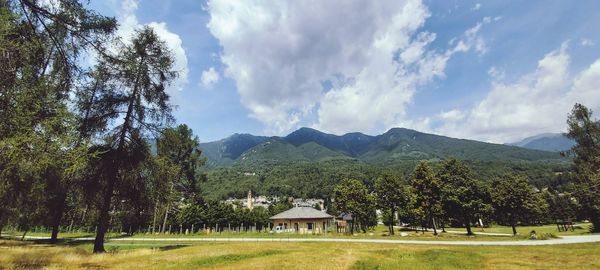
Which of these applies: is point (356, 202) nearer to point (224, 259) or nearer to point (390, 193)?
point (390, 193)

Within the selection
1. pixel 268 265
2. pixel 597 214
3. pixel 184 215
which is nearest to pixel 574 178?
pixel 597 214

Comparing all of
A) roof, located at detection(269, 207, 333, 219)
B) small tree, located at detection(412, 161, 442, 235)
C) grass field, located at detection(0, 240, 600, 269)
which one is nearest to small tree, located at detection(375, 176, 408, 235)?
small tree, located at detection(412, 161, 442, 235)

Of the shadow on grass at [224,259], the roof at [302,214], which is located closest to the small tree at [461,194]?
the roof at [302,214]

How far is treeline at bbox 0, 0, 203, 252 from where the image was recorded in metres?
8.85

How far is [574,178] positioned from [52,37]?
199ft

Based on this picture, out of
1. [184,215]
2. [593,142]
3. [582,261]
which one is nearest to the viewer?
[582,261]

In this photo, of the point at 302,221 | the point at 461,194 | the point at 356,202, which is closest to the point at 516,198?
the point at 461,194

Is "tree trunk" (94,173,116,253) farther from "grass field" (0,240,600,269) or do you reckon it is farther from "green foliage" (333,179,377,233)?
"green foliage" (333,179,377,233)

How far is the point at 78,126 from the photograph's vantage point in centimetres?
1165

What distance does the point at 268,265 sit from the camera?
15000mm

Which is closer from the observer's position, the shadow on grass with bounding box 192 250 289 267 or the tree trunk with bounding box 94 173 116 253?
the shadow on grass with bounding box 192 250 289 267

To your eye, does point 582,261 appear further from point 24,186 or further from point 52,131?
point 24,186

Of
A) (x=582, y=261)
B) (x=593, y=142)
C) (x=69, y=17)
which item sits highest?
(x=593, y=142)

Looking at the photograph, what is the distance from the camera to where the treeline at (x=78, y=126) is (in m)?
8.85
